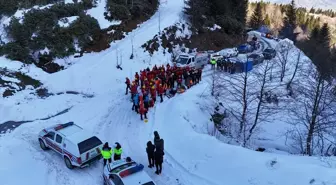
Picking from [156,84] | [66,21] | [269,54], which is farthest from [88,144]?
[269,54]

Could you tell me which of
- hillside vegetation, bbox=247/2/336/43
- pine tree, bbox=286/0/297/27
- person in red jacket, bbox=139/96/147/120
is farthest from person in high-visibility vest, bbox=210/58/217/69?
hillside vegetation, bbox=247/2/336/43

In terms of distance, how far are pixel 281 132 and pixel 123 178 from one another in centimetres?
1740

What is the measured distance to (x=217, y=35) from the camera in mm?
42344

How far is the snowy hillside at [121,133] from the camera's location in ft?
44.3

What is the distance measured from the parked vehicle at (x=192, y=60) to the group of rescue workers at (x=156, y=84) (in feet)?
8.33

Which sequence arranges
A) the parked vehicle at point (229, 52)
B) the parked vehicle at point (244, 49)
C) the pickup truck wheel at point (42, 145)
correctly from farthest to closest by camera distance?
the parked vehicle at point (244, 49) < the parked vehicle at point (229, 52) < the pickup truck wheel at point (42, 145)

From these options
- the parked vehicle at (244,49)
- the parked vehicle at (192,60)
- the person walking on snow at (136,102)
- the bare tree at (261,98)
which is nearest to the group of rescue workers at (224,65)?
the parked vehicle at (192,60)

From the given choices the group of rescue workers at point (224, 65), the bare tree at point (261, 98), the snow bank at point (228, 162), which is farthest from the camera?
the group of rescue workers at point (224, 65)

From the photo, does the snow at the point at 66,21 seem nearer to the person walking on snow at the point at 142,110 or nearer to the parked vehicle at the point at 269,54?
the person walking on snow at the point at 142,110

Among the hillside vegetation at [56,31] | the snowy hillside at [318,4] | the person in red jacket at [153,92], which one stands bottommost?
the person in red jacket at [153,92]

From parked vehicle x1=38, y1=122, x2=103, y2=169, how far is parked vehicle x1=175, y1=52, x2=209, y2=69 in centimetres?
1620

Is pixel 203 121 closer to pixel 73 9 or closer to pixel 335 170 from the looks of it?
pixel 335 170

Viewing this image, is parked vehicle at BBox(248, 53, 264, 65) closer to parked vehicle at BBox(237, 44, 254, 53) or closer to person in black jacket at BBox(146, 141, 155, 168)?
parked vehicle at BBox(237, 44, 254, 53)

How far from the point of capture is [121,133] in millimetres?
18641
